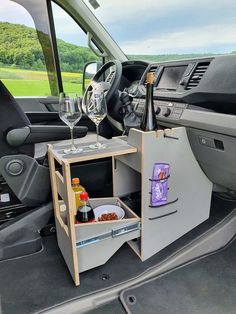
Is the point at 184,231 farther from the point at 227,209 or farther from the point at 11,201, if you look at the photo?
the point at 11,201

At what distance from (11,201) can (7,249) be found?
0.92 ft

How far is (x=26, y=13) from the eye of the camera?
1.94 meters

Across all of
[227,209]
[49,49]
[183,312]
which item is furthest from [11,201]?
[49,49]

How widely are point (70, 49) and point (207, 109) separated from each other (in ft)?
4.94

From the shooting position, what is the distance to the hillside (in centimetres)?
201

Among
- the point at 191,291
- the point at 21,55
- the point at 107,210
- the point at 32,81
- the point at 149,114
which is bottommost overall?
the point at 191,291

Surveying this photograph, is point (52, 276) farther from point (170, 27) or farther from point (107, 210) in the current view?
point (170, 27)

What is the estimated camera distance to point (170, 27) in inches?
56.7

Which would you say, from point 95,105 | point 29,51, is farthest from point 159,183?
point 29,51

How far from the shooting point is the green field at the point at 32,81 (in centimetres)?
211

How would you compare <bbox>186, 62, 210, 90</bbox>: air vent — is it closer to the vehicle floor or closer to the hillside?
the vehicle floor

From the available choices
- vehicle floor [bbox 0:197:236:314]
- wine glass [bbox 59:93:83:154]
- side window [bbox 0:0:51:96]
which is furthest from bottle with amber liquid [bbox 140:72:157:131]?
side window [bbox 0:0:51:96]

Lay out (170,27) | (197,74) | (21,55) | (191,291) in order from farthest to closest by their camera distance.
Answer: (21,55)
(170,27)
(197,74)
(191,291)

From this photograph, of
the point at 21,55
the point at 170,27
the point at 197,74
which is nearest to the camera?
the point at 197,74
